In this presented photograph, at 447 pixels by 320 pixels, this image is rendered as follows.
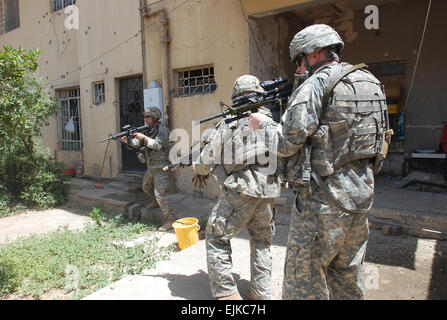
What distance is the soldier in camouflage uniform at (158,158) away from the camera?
5105 mm

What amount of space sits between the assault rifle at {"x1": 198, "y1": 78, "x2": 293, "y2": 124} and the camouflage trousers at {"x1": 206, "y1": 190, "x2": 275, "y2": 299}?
0.66 meters

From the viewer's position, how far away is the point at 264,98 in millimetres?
2631

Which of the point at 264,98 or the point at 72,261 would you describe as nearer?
the point at 264,98

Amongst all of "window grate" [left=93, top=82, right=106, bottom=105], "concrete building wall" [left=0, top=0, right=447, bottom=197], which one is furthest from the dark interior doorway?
"window grate" [left=93, top=82, right=106, bottom=105]

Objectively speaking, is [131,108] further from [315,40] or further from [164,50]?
[315,40]

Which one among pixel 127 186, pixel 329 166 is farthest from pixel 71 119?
pixel 329 166

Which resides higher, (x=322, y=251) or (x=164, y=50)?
(x=164, y=50)

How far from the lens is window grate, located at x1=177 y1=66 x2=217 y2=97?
627 cm

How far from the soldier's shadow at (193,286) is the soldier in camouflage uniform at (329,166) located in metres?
1.09

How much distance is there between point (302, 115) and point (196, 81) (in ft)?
16.0

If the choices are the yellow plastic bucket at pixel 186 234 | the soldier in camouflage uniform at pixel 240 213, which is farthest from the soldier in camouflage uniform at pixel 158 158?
the soldier in camouflage uniform at pixel 240 213

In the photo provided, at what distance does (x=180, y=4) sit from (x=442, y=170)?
5872 millimetres

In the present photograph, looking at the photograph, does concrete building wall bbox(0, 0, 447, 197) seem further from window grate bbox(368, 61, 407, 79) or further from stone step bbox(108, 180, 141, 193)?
stone step bbox(108, 180, 141, 193)

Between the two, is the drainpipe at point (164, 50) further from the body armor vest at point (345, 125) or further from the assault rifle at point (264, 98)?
the body armor vest at point (345, 125)
